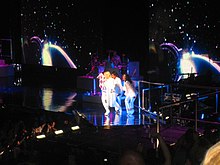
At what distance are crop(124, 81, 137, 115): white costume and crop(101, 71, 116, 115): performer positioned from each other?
390mm

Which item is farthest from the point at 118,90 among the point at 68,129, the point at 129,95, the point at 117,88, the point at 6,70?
the point at 6,70

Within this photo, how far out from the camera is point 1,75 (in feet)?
59.0

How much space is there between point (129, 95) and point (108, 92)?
2.06ft

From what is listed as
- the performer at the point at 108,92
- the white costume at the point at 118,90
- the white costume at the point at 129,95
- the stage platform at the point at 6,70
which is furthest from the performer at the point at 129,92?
the stage platform at the point at 6,70

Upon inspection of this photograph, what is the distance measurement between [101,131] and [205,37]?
22.2 ft

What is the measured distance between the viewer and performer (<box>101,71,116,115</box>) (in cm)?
927

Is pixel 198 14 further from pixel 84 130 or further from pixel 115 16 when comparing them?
pixel 84 130

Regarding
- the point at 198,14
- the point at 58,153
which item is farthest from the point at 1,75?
the point at 58,153

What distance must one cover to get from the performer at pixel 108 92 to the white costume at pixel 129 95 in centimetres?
39

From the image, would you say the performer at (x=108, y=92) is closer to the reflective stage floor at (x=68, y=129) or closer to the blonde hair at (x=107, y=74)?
the blonde hair at (x=107, y=74)

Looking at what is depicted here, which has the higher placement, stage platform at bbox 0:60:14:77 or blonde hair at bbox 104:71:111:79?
stage platform at bbox 0:60:14:77

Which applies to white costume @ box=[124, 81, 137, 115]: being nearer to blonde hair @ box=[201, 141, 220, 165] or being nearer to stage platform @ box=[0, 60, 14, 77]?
blonde hair @ box=[201, 141, 220, 165]

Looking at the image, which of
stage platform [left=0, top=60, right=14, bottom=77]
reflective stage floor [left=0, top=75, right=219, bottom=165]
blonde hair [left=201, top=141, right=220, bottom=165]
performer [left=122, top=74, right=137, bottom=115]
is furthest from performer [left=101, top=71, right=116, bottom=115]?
stage platform [left=0, top=60, right=14, bottom=77]

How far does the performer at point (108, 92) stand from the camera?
30.4 feet
